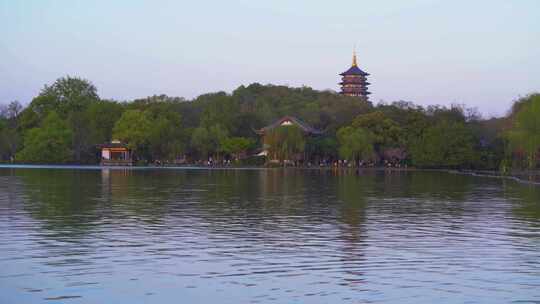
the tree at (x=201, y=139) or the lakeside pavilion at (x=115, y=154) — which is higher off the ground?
the tree at (x=201, y=139)

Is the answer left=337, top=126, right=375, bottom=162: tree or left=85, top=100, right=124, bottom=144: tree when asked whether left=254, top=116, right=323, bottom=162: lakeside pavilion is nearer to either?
left=337, top=126, right=375, bottom=162: tree

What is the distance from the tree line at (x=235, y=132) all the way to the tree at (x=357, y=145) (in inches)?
3.6

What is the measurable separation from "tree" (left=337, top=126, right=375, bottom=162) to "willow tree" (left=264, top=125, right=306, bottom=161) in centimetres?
385

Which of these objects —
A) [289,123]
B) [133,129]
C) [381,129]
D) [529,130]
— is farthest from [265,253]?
[289,123]

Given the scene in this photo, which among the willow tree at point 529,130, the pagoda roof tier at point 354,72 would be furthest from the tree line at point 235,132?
the pagoda roof tier at point 354,72

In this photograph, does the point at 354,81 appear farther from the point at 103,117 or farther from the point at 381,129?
the point at 103,117

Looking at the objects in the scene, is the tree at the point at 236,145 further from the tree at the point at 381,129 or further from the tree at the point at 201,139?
the tree at the point at 381,129

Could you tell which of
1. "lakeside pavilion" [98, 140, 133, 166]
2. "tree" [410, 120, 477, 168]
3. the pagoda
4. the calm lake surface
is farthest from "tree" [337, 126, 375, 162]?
the calm lake surface

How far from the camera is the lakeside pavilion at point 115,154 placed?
6889 centimetres

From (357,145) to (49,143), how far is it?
2841 centimetres

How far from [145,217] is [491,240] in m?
7.20

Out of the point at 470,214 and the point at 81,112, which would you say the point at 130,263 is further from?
the point at 81,112

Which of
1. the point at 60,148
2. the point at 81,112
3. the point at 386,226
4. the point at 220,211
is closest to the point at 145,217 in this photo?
the point at 220,211

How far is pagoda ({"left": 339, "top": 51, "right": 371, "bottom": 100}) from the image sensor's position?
9650 cm
